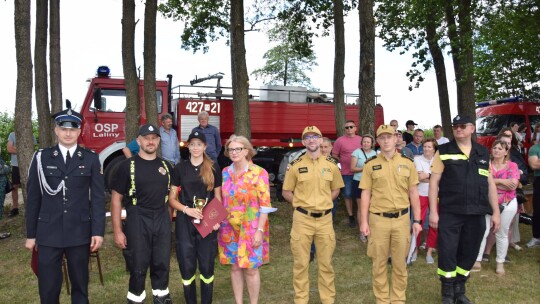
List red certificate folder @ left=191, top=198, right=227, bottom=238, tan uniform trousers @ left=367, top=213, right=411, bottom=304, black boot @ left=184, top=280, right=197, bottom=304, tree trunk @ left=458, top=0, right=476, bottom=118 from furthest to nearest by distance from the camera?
tree trunk @ left=458, top=0, right=476, bottom=118 → tan uniform trousers @ left=367, top=213, right=411, bottom=304 → black boot @ left=184, top=280, right=197, bottom=304 → red certificate folder @ left=191, top=198, right=227, bottom=238

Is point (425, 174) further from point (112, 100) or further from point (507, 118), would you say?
point (507, 118)

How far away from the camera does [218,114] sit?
11477mm

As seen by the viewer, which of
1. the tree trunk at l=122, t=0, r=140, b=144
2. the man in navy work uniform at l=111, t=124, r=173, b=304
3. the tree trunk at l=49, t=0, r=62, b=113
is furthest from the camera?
the tree trunk at l=49, t=0, r=62, b=113

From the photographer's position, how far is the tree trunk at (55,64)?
1045 centimetres

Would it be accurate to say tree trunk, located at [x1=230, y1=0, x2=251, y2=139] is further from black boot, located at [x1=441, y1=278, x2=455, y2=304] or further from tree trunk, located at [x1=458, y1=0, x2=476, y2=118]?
tree trunk, located at [x1=458, y1=0, x2=476, y2=118]

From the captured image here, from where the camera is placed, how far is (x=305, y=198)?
482 cm

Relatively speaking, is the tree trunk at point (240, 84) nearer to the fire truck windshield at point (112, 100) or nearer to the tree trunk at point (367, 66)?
the tree trunk at point (367, 66)

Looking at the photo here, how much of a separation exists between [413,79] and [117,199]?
50.4 ft

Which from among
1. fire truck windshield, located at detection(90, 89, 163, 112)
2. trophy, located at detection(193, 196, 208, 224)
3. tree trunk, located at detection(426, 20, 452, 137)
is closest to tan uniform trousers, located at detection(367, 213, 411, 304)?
trophy, located at detection(193, 196, 208, 224)

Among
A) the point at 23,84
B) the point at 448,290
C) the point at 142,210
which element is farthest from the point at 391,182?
the point at 23,84

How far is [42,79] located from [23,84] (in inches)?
93.4

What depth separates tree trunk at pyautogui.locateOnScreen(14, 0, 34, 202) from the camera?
7723mm

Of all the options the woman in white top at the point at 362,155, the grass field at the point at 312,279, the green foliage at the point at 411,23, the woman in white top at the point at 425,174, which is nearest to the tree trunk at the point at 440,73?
the green foliage at the point at 411,23

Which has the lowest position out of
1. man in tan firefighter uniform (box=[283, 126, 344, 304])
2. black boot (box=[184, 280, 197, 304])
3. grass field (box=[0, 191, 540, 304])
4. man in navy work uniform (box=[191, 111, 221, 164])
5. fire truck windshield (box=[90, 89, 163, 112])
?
grass field (box=[0, 191, 540, 304])
